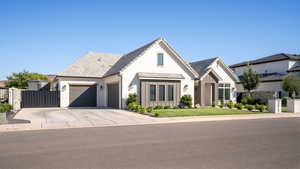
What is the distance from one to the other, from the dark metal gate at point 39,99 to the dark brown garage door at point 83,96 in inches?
64.0

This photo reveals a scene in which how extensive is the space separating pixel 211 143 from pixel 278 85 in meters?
30.0

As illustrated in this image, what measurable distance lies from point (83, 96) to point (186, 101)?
11455 mm

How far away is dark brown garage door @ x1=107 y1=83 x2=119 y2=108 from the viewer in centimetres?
2202

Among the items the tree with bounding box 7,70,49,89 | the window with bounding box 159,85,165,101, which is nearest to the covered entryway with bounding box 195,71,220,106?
the window with bounding box 159,85,165,101

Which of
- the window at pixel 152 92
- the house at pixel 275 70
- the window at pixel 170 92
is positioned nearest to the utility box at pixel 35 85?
the window at pixel 152 92

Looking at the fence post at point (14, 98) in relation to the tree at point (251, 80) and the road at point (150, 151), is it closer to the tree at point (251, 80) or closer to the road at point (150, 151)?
the road at point (150, 151)

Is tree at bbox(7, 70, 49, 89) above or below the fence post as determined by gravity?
above

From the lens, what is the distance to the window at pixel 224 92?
28.0m

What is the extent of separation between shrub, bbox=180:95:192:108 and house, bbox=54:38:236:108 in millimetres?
446

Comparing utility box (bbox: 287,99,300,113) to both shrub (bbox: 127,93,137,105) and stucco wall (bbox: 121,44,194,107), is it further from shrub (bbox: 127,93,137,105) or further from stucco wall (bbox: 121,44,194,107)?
shrub (bbox: 127,93,137,105)

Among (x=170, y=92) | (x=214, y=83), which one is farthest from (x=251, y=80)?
(x=170, y=92)

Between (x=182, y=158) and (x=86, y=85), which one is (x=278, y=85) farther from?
(x=182, y=158)

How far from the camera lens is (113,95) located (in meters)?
23.1

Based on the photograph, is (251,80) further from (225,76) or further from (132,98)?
(132,98)
